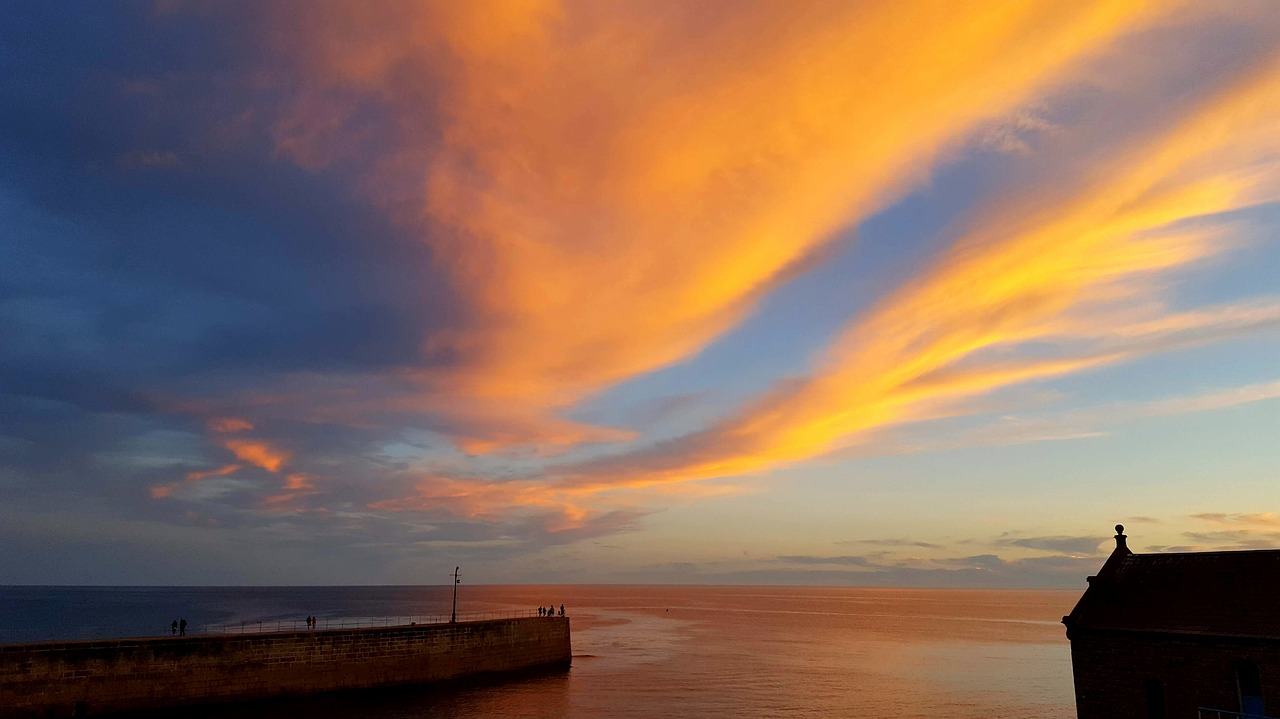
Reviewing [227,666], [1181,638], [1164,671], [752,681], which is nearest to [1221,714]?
[1164,671]

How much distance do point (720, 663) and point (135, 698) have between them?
5032cm

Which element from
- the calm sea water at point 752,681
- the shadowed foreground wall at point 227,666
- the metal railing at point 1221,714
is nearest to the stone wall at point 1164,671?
the metal railing at point 1221,714

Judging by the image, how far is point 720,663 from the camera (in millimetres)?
70188

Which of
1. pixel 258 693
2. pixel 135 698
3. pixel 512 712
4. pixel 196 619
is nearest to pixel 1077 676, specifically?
pixel 512 712

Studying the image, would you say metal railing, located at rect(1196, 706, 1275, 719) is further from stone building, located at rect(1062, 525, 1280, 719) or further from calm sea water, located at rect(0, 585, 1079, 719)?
calm sea water, located at rect(0, 585, 1079, 719)

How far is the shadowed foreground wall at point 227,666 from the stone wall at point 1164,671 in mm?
38891

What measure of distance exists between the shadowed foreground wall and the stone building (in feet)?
128

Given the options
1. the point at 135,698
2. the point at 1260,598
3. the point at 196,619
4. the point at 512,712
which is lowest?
the point at 196,619

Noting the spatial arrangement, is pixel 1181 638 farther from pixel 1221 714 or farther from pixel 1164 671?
pixel 1221 714

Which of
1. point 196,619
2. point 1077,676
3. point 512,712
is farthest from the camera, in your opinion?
point 196,619

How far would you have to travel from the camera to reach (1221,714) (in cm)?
2612

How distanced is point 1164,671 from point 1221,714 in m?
2.13

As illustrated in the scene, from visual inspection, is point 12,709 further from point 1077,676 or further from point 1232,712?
point 1232,712

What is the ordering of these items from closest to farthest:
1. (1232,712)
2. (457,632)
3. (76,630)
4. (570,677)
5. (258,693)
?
(1232,712) → (258,693) → (457,632) → (570,677) → (76,630)
